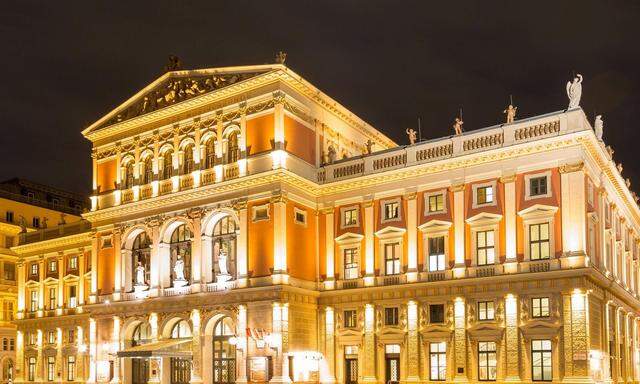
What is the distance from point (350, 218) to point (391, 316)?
6995mm

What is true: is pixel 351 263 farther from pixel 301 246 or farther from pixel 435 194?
pixel 435 194

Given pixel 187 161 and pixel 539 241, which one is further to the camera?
pixel 187 161

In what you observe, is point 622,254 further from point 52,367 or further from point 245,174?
point 52,367

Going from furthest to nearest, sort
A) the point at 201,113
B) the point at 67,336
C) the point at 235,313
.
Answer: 1. the point at 67,336
2. the point at 201,113
3. the point at 235,313

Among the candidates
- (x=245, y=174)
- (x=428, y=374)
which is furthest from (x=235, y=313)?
(x=428, y=374)

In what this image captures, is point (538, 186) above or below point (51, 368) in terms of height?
above

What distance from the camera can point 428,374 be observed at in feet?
142

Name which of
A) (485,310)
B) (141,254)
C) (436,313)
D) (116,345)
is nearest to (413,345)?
(436,313)

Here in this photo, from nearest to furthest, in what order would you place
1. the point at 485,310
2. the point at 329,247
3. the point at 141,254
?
the point at 485,310 < the point at 329,247 < the point at 141,254

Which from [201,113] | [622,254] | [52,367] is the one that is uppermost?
[201,113]

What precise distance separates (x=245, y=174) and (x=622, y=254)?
83.2 ft

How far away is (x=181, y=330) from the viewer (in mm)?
50562

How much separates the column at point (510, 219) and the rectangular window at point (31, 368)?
44.2 m

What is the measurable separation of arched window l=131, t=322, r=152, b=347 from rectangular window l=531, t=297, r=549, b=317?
2598 centimetres
